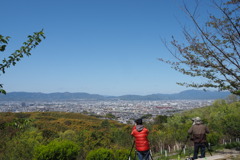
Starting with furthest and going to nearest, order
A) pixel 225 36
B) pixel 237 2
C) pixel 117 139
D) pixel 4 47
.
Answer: pixel 117 139
pixel 225 36
pixel 237 2
pixel 4 47

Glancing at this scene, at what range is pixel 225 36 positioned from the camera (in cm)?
627

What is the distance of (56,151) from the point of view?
845cm

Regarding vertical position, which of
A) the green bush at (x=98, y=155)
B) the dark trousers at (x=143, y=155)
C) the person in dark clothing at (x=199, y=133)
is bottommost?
the green bush at (x=98, y=155)

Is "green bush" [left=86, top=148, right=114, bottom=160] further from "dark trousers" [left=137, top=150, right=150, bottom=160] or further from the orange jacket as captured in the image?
the orange jacket

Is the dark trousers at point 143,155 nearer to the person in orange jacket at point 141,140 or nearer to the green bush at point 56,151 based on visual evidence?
the person in orange jacket at point 141,140

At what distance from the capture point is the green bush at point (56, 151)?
27.0ft

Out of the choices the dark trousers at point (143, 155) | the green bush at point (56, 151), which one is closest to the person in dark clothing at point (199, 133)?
the dark trousers at point (143, 155)

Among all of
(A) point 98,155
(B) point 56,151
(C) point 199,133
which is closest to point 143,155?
(C) point 199,133

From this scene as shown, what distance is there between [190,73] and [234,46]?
163 cm

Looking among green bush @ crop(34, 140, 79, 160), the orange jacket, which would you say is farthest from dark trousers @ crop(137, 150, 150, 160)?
green bush @ crop(34, 140, 79, 160)

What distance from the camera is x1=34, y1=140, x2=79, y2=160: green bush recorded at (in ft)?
27.0

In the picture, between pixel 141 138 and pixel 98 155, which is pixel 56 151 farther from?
pixel 141 138

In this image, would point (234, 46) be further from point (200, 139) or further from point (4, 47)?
point (4, 47)

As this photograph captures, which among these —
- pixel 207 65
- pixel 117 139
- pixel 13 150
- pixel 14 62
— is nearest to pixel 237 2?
pixel 207 65
